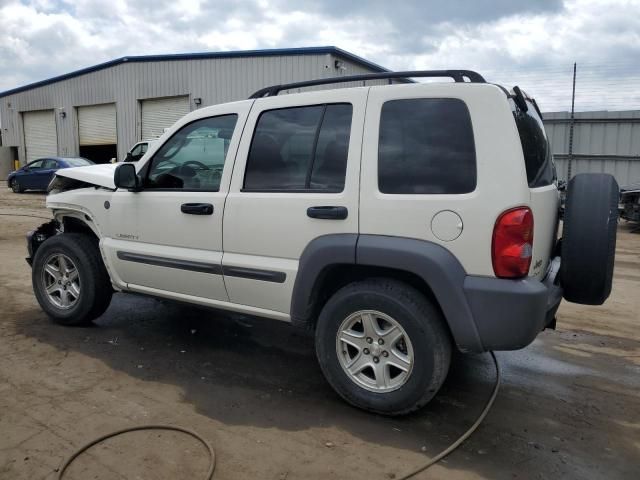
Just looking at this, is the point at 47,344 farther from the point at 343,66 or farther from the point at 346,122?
the point at 343,66

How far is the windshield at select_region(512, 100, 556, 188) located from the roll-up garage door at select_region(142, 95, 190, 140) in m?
21.1

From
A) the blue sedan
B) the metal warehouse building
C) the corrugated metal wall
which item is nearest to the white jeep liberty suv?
the corrugated metal wall

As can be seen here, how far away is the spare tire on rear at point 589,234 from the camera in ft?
10.5

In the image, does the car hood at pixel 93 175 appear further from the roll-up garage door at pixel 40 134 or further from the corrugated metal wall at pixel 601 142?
the roll-up garage door at pixel 40 134

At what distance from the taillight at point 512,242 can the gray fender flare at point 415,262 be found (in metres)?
0.21

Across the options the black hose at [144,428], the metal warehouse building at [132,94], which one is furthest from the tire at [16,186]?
the black hose at [144,428]

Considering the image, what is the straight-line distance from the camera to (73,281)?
480cm

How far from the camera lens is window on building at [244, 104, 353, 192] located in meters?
3.33

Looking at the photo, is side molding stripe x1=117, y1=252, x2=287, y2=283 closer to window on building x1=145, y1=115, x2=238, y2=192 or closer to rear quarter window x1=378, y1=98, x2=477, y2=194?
window on building x1=145, y1=115, x2=238, y2=192

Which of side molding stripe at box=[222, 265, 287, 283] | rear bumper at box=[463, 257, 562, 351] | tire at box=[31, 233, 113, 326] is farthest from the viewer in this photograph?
tire at box=[31, 233, 113, 326]

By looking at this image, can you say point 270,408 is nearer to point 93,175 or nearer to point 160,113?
Answer: point 93,175

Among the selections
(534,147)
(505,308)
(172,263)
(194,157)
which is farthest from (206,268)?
(534,147)

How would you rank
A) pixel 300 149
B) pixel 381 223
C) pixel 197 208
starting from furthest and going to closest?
1. pixel 197 208
2. pixel 300 149
3. pixel 381 223

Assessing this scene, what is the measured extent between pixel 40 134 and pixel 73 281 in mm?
29139
